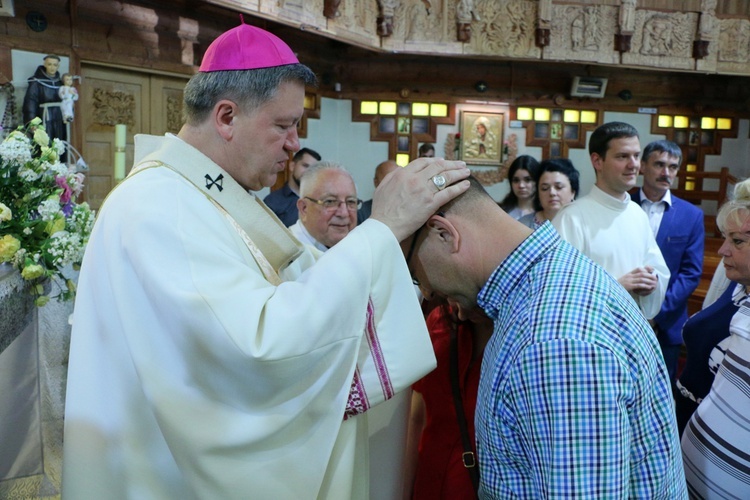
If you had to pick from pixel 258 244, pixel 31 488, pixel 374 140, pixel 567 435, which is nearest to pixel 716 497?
pixel 567 435

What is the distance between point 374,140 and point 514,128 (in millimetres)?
2326

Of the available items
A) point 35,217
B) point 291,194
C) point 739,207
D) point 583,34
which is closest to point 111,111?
A: point 291,194

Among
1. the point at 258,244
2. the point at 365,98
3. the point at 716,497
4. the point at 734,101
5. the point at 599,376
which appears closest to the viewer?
the point at 599,376

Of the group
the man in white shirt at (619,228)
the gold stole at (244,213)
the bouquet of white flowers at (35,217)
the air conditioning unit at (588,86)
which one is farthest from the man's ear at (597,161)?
the air conditioning unit at (588,86)

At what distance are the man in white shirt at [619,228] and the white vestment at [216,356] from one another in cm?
224

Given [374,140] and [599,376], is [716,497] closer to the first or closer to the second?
[599,376]

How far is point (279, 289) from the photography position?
1.44 metres

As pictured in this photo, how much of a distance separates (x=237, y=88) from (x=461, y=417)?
3.28ft

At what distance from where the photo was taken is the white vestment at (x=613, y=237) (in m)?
3.52

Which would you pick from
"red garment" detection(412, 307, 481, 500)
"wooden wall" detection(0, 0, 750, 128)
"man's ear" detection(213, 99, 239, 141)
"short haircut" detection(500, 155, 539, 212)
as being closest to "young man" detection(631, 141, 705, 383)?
"short haircut" detection(500, 155, 539, 212)

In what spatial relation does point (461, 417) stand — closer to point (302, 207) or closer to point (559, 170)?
point (302, 207)

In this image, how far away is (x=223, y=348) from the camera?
137cm

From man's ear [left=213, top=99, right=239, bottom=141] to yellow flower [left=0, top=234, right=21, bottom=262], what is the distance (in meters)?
0.97

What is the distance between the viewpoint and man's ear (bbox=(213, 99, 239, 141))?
1.68m
